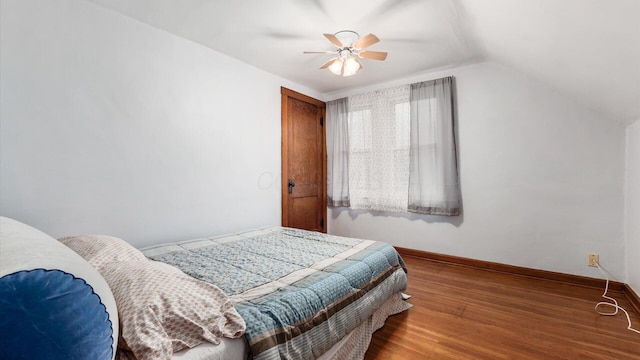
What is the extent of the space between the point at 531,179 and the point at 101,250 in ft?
12.2

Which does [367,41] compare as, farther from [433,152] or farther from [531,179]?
[531,179]

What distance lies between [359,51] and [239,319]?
2551 mm

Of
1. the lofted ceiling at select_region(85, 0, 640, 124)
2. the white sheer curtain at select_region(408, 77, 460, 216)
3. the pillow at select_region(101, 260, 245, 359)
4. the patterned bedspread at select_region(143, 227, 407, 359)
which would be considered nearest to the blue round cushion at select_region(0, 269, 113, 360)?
the pillow at select_region(101, 260, 245, 359)

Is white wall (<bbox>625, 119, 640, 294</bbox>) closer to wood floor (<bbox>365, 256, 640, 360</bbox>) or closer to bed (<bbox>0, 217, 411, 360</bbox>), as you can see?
wood floor (<bbox>365, 256, 640, 360</bbox>)

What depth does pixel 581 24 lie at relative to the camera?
163 centimetres

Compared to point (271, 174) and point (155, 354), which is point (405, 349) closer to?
point (155, 354)

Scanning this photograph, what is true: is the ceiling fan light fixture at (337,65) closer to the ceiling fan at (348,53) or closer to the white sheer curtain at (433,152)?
the ceiling fan at (348,53)

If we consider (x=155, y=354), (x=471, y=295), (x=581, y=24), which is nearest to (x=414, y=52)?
(x=581, y=24)

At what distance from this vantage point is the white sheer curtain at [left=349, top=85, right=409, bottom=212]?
370cm

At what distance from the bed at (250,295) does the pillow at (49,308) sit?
Answer: 0.69 ft

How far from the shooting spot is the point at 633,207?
234 centimetres

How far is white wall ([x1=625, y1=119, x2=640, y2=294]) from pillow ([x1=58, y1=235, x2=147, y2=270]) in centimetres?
360

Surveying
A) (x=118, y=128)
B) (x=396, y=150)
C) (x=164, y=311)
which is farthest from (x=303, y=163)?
(x=164, y=311)

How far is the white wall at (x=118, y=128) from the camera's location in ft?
6.01
